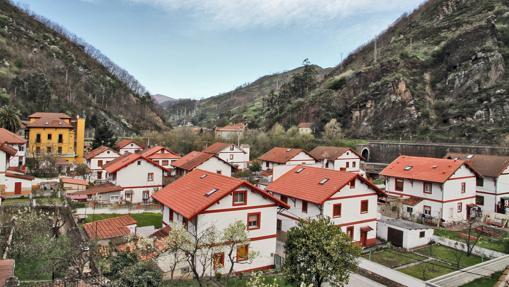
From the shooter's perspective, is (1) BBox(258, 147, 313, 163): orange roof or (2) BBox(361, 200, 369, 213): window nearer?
(2) BBox(361, 200, 369, 213): window

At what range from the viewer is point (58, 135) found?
198 feet

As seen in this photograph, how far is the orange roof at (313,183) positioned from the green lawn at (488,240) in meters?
7.54

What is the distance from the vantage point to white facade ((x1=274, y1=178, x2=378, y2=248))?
80.3 feet

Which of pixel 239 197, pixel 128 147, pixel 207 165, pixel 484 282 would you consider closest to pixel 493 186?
pixel 484 282

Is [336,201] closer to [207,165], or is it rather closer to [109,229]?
[109,229]

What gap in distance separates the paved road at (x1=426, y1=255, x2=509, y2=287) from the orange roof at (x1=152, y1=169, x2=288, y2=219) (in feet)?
31.2

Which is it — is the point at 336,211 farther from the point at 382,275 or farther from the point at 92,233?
the point at 92,233

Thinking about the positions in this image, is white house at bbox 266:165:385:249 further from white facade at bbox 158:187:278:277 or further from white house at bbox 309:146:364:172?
white house at bbox 309:146:364:172

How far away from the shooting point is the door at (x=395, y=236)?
2591 cm

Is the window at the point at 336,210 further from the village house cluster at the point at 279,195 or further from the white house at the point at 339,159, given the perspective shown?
the white house at the point at 339,159

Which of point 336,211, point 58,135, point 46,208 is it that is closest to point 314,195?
point 336,211

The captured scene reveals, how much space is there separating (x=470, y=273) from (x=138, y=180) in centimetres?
3053

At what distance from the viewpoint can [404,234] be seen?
2558cm

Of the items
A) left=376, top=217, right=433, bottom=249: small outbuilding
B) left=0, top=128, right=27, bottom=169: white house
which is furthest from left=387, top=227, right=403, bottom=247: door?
left=0, top=128, right=27, bottom=169: white house
